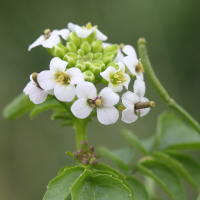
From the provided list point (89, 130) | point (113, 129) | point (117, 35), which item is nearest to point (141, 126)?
point (113, 129)

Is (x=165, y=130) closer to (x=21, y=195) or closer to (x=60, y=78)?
(x=60, y=78)

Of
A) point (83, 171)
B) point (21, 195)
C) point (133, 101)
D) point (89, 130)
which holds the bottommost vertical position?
point (21, 195)

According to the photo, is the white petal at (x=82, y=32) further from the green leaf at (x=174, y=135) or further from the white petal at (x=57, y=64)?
the green leaf at (x=174, y=135)

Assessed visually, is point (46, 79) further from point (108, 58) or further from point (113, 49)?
point (113, 49)

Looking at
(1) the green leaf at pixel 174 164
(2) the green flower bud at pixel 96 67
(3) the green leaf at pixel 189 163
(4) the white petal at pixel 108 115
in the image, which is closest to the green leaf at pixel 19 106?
(2) the green flower bud at pixel 96 67

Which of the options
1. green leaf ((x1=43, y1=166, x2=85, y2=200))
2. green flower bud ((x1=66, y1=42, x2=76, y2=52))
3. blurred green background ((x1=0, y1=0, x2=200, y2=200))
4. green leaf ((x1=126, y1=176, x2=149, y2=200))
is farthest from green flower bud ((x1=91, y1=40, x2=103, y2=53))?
blurred green background ((x1=0, y1=0, x2=200, y2=200))

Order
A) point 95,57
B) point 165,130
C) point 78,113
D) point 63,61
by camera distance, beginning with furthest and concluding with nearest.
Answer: point 165,130
point 95,57
point 63,61
point 78,113

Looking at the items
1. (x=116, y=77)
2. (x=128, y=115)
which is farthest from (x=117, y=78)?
(x=128, y=115)
